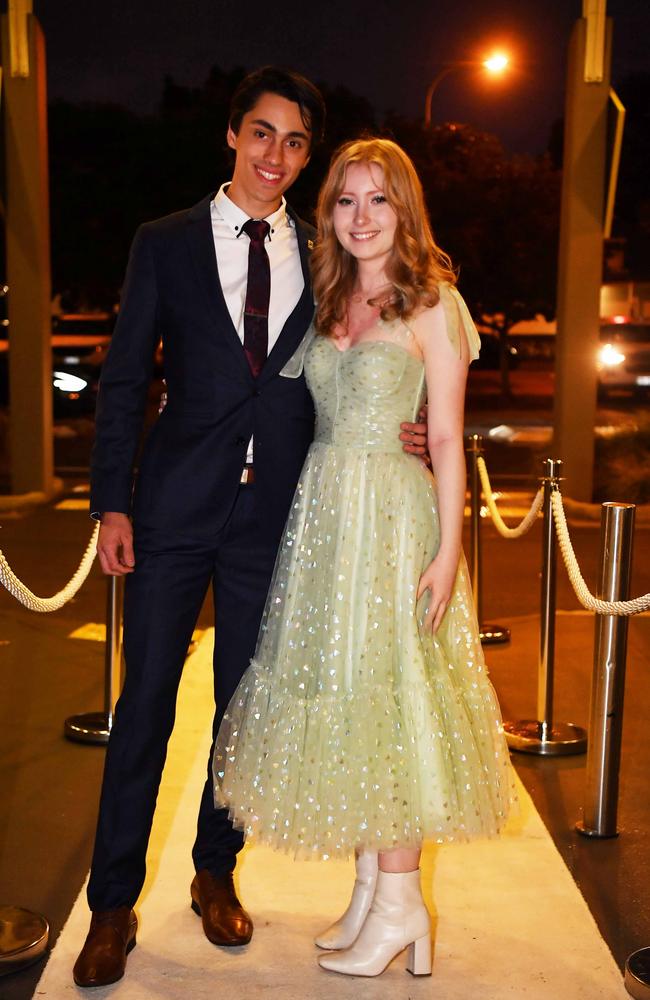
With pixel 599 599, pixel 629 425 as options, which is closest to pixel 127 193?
pixel 629 425

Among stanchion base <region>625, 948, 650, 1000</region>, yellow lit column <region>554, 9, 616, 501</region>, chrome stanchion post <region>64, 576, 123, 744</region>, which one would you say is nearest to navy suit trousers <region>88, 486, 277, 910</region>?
stanchion base <region>625, 948, 650, 1000</region>

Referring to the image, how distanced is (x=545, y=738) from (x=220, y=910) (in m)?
2.17

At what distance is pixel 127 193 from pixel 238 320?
28.1 m

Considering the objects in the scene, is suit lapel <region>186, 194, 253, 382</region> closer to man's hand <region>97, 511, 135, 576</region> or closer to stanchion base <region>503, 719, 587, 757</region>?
man's hand <region>97, 511, 135, 576</region>

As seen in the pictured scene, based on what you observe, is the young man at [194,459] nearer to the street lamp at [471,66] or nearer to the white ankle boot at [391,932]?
the white ankle boot at [391,932]

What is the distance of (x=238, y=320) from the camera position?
3832mm

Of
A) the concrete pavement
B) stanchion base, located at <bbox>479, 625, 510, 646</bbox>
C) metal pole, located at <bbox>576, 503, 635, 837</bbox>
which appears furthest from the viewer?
stanchion base, located at <bbox>479, 625, 510, 646</bbox>

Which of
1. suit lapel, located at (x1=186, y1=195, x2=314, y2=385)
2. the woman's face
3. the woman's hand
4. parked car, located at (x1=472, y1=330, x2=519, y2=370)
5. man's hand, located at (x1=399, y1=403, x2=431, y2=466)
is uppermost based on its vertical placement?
parked car, located at (x1=472, y1=330, x2=519, y2=370)

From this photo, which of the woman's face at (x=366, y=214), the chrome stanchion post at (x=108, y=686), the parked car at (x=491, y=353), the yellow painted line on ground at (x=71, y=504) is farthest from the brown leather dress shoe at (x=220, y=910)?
the parked car at (x=491, y=353)

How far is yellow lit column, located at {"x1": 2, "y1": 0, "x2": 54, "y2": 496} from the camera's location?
40.3ft

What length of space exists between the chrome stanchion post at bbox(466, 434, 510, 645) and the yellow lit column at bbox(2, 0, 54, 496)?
21.1ft

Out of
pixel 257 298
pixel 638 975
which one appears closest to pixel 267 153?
pixel 257 298

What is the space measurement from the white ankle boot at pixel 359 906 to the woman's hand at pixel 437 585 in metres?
0.69

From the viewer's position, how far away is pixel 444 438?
11.8 feet
